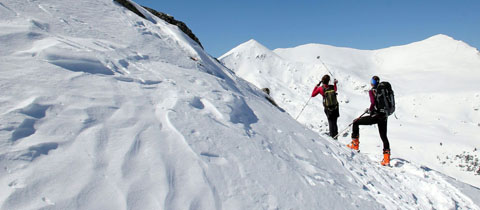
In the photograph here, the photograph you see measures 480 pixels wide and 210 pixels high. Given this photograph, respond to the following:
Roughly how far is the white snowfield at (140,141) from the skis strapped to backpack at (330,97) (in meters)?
Answer: 1.20

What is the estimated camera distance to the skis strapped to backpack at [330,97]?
6.00 metres

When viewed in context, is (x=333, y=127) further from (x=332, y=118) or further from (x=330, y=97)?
(x=330, y=97)

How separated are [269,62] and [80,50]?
2979 cm

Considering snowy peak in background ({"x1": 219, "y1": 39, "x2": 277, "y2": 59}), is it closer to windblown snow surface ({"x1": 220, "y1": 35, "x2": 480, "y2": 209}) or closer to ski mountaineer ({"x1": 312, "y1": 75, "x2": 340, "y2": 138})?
windblown snow surface ({"x1": 220, "y1": 35, "x2": 480, "y2": 209})

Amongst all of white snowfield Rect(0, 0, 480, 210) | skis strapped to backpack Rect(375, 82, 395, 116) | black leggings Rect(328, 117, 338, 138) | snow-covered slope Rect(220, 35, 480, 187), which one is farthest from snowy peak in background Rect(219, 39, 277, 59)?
white snowfield Rect(0, 0, 480, 210)

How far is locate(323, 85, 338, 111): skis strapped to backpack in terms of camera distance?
6.00 m

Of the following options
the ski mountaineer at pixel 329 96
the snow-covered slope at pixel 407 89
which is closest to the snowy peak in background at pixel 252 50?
the snow-covered slope at pixel 407 89

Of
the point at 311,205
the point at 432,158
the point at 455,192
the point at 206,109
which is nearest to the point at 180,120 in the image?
the point at 206,109

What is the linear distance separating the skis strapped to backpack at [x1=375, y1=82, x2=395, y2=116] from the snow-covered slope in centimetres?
164

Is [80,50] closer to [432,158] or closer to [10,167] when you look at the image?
[10,167]

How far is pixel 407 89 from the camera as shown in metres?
26.2

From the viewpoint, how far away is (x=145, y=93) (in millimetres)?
3453

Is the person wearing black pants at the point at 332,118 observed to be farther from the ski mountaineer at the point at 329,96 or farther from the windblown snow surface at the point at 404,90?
the windblown snow surface at the point at 404,90

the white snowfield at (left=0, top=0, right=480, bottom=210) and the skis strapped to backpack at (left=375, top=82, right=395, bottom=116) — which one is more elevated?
the skis strapped to backpack at (left=375, top=82, right=395, bottom=116)
